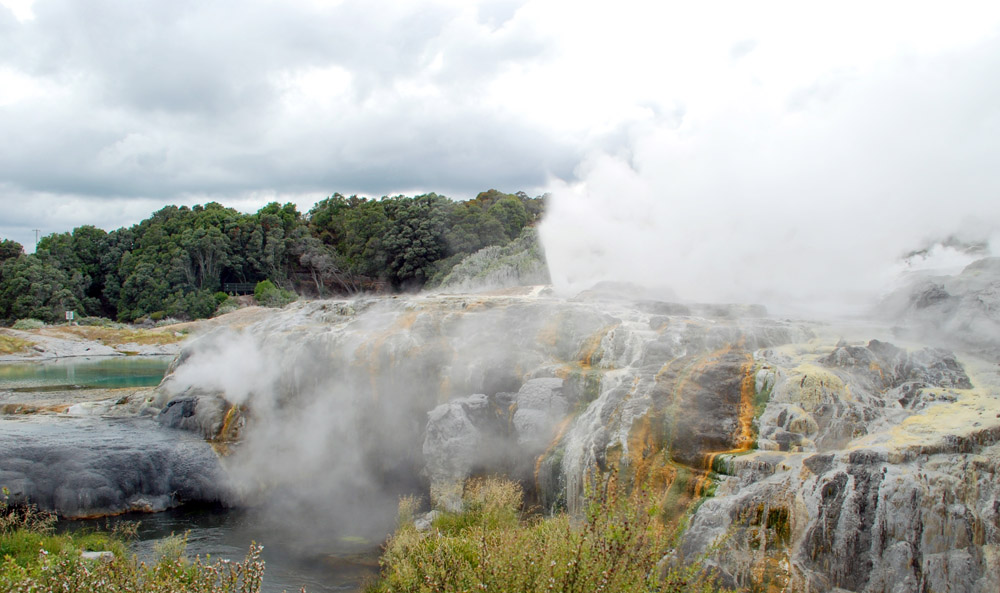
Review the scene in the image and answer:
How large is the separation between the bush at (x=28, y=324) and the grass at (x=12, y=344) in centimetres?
522

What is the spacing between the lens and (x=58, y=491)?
12797 mm

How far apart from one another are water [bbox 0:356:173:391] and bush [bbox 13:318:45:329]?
28.6ft

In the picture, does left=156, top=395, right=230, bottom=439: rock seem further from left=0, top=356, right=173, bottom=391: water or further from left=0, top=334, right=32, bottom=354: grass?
left=0, top=334, right=32, bottom=354: grass

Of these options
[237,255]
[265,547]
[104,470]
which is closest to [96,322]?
[237,255]

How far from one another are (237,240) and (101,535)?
43314 mm

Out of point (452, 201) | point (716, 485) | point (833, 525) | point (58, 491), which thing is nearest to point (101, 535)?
point (58, 491)

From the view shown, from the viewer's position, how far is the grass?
35.0m

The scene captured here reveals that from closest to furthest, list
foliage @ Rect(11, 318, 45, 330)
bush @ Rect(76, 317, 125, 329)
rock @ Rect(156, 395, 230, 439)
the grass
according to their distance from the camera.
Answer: rock @ Rect(156, 395, 230, 439), the grass, foliage @ Rect(11, 318, 45, 330), bush @ Rect(76, 317, 125, 329)

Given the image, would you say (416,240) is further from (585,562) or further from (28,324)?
(585,562)

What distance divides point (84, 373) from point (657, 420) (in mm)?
28415

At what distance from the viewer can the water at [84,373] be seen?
25297 millimetres

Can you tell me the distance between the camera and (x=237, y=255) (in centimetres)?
5122

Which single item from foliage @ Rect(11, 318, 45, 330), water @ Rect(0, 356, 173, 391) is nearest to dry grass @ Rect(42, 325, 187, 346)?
foliage @ Rect(11, 318, 45, 330)

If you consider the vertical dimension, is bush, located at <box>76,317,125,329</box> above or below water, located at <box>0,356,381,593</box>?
above
